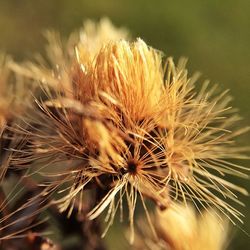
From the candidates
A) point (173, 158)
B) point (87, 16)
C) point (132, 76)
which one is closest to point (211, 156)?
point (173, 158)

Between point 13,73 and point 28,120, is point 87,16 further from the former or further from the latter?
point 28,120

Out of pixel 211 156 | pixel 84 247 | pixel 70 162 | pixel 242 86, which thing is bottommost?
pixel 84 247

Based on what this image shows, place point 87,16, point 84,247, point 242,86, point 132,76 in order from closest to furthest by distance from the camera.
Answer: point 132,76 < point 84,247 < point 242,86 < point 87,16

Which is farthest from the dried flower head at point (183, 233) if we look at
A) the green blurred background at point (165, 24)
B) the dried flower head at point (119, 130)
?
the green blurred background at point (165, 24)

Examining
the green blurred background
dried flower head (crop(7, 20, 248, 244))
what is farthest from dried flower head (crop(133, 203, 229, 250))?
the green blurred background

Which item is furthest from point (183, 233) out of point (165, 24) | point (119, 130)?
point (165, 24)

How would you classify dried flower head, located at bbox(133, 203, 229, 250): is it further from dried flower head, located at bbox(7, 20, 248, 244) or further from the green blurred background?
the green blurred background

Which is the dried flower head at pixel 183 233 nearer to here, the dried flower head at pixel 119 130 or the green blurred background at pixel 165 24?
the dried flower head at pixel 119 130
